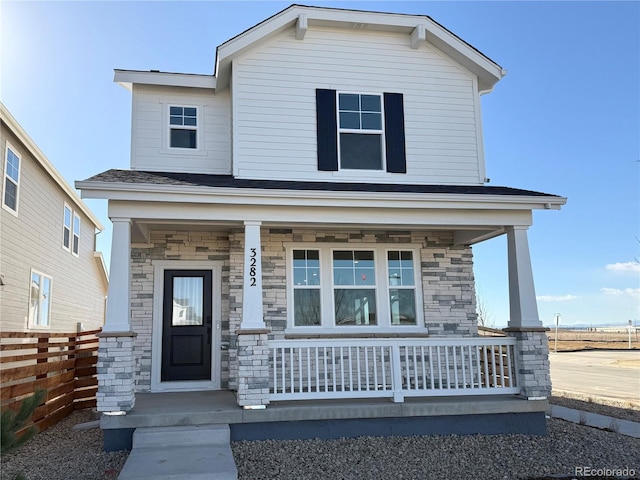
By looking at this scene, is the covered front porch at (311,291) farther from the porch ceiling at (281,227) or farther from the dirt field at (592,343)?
the dirt field at (592,343)

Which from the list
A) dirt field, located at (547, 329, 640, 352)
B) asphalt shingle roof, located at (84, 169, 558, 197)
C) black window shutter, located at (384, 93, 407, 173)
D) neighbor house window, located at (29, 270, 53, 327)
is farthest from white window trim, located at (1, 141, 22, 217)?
dirt field, located at (547, 329, 640, 352)

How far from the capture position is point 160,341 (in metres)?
8.35

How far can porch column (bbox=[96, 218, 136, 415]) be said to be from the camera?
627 centimetres

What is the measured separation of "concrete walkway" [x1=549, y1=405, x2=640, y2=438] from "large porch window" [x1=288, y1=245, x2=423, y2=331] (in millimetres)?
2833

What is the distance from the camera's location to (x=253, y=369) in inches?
259

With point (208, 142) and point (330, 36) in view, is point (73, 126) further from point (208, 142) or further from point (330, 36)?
point (330, 36)

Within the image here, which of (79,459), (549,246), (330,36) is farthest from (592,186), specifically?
(79,459)

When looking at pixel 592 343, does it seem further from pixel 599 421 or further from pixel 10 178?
pixel 10 178

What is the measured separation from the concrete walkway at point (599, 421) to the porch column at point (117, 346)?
20.7 feet

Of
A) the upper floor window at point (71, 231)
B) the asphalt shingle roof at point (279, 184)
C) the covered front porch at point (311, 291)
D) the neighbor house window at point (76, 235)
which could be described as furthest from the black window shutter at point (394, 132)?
the neighbor house window at point (76, 235)

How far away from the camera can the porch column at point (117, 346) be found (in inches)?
247

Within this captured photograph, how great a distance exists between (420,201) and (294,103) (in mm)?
2823

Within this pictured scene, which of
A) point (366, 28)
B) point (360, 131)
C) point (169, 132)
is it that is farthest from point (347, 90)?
point (169, 132)

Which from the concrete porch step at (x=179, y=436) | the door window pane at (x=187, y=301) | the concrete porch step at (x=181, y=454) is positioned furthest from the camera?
the door window pane at (x=187, y=301)
